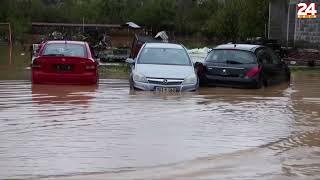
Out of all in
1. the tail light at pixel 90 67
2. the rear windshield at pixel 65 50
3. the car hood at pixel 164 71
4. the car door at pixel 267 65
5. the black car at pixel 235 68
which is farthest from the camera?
the car door at pixel 267 65

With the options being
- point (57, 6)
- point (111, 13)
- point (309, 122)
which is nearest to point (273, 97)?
point (309, 122)

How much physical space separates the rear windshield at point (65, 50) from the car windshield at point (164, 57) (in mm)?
1635

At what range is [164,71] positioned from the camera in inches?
666

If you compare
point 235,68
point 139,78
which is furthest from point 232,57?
point 139,78

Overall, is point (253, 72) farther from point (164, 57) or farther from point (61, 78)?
point (61, 78)

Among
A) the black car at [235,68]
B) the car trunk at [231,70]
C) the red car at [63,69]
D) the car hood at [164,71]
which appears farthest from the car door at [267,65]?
the red car at [63,69]

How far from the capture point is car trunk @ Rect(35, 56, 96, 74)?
691 inches

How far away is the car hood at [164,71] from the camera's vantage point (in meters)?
16.8

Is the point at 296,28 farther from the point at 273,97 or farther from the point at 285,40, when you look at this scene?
the point at 273,97

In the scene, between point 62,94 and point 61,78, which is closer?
point 62,94

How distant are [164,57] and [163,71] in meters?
1.28

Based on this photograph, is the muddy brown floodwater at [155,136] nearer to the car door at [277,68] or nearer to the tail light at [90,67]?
the tail light at [90,67]

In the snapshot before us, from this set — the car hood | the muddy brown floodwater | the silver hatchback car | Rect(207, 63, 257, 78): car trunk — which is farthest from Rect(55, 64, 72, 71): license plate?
Rect(207, 63, 257, 78): car trunk

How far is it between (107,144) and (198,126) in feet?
7.70
